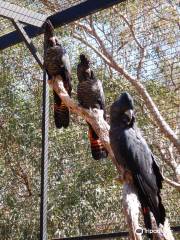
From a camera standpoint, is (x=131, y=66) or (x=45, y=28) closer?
(x=45, y=28)

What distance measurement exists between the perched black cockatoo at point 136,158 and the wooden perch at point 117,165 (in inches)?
1.2

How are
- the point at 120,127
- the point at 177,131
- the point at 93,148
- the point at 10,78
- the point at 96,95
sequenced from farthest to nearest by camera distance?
the point at 10,78
the point at 177,131
the point at 96,95
the point at 93,148
the point at 120,127

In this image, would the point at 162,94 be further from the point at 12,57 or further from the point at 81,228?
the point at 12,57

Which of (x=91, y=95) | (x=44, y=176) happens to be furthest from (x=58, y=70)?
(x=44, y=176)

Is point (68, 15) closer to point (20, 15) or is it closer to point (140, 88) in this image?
point (20, 15)

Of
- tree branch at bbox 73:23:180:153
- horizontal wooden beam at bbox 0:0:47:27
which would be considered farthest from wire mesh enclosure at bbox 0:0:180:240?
horizontal wooden beam at bbox 0:0:47:27

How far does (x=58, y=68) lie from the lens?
251cm

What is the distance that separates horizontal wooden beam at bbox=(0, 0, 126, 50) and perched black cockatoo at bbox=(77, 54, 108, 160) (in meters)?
0.26

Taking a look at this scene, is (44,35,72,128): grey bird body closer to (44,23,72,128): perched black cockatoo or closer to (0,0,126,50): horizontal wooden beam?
(44,23,72,128): perched black cockatoo

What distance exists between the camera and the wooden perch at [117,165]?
54.0 inches

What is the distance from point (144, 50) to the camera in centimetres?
416

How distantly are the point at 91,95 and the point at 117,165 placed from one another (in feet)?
2.49

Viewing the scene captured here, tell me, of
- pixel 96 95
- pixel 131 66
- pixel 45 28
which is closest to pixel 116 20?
pixel 131 66

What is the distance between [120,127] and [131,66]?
8.86 ft
